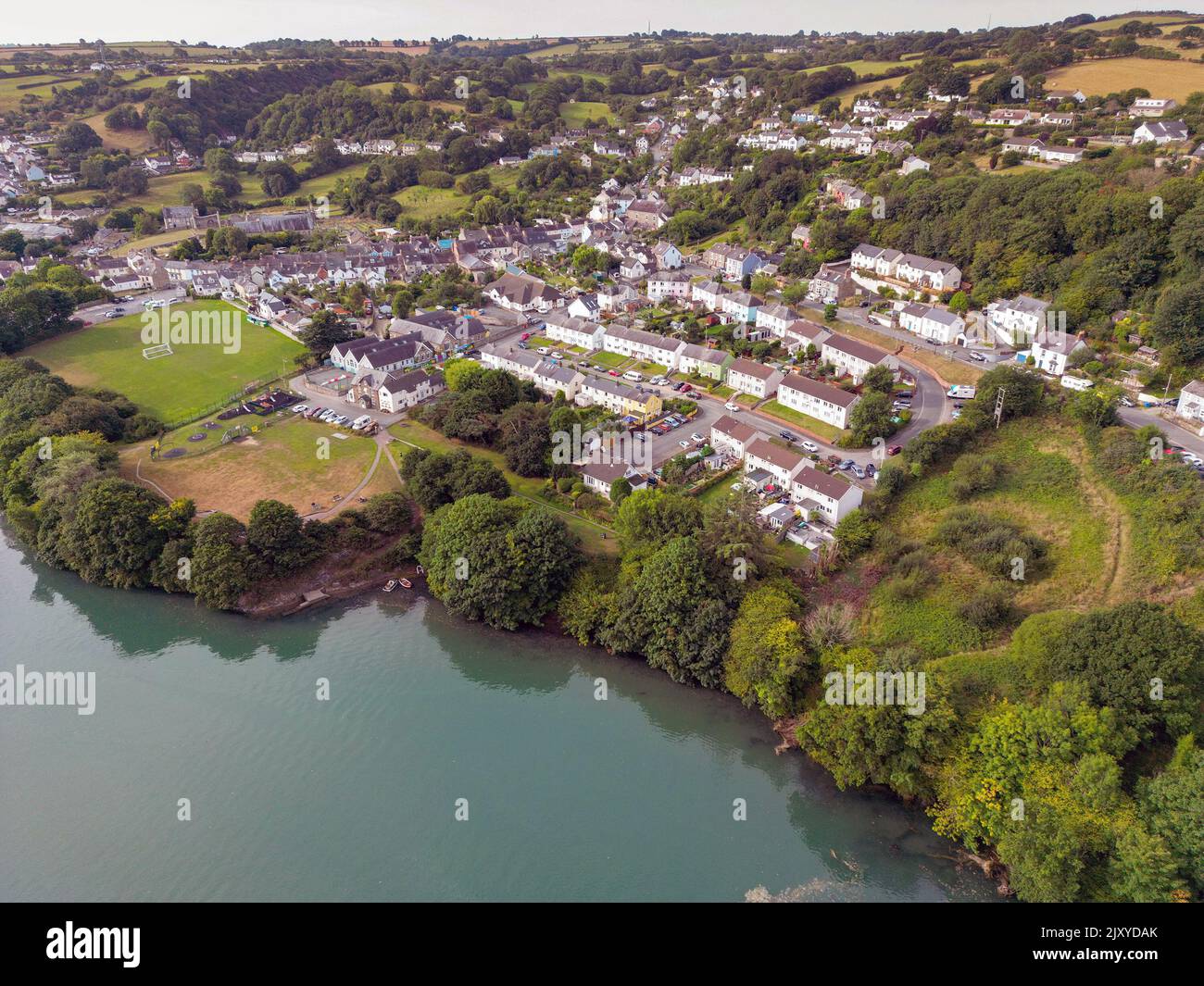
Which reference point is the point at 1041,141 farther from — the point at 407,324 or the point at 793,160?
the point at 407,324

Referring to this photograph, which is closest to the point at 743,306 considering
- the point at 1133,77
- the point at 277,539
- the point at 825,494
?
the point at 825,494

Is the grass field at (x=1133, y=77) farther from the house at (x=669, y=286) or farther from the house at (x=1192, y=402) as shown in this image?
the house at (x=669, y=286)

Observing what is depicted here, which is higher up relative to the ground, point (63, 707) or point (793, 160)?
point (793, 160)

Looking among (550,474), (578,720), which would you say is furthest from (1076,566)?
(550,474)

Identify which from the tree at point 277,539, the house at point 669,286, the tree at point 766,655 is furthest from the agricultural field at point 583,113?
the tree at point 766,655

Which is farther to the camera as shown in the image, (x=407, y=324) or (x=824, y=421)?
(x=407, y=324)

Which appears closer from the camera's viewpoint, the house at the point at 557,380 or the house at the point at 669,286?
the house at the point at 557,380
